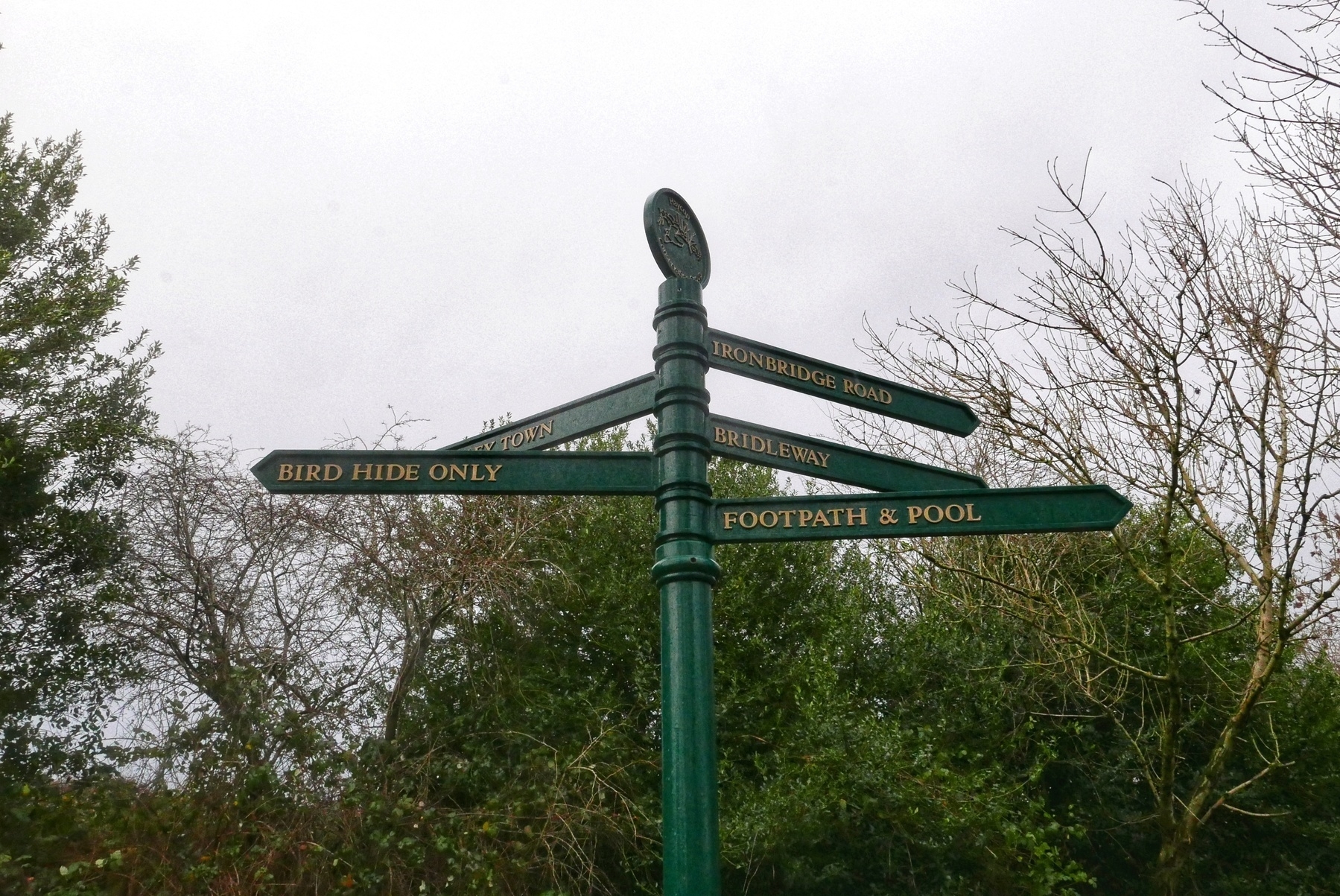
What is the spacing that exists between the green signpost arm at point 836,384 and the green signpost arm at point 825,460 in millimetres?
169

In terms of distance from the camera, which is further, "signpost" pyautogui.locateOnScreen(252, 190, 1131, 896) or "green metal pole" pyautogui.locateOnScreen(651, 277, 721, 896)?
"signpost" pyautogui.locateOnScreen(252, 190, 1131, 896)

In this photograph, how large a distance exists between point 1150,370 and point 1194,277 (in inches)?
30.2

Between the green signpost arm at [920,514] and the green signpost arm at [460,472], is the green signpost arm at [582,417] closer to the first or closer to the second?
the green signpost arm at [460,472]

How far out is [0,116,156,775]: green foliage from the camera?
10594 mm

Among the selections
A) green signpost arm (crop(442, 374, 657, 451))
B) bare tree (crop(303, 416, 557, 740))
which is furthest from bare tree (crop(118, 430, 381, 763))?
green signpost arm (crop(442, 374, 657, 451))

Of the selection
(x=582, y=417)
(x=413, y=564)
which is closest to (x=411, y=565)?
(x=413, y=564)

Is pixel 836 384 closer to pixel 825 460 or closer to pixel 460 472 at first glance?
pixel 825 460

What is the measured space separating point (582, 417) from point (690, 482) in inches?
21.3

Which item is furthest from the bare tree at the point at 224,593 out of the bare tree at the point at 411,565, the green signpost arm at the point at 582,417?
the green signpost arm at the point at 582,417

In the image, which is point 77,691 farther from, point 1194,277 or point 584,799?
point 1194,277

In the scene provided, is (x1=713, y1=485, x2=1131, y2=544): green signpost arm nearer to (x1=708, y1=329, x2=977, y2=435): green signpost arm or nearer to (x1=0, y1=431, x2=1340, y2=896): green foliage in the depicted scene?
(x1=708, y1=329, x2=977, y2=435): green signpost arm

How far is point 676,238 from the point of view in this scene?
11.2 ft

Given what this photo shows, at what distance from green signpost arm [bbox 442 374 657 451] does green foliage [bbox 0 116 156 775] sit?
9.10 metres

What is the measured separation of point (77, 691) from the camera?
1068 cm
